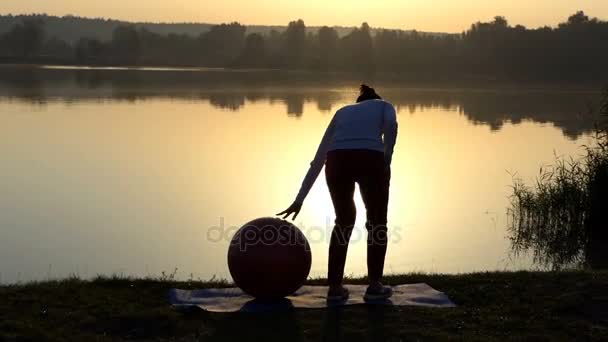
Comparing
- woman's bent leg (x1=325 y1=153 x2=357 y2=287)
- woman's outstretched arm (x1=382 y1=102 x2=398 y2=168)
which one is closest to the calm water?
woman's bent leg (x1=325 y1=153 x2=357 y2=287)

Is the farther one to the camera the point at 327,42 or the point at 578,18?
the point at 327,42

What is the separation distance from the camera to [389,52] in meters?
104

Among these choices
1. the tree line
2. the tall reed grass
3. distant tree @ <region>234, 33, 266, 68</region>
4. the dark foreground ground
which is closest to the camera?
the dark foreground ground

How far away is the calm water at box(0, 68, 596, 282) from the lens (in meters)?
12.3

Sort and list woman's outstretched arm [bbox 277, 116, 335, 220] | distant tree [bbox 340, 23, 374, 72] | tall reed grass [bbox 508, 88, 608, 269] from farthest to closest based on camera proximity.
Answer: distant tree [bbox 340, 23, 374, 72] → tall reed grass [bbox 508, 88, 608, 269] → woman's outstretched arm [bbox 277, 116, 335, 220]

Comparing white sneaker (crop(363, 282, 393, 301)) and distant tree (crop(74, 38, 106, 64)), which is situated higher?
distant tree (crop(74, 38, 106, 64))

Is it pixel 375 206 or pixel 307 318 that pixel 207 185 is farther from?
pixel 307 318

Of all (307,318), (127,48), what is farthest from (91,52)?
(307,318)

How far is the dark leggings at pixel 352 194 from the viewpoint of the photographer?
23.1 ft

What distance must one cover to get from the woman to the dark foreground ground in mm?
478

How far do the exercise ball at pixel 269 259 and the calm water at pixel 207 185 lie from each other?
3897 mm

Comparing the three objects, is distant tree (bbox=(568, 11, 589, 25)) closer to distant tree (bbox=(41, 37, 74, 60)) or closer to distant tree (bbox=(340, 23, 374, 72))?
distant tree (bbox=(340, 23, 374, 72))

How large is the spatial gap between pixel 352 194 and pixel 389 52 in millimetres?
99158

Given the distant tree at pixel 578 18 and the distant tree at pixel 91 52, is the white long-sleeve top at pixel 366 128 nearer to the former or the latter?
the distant tree at pixel 578 18
